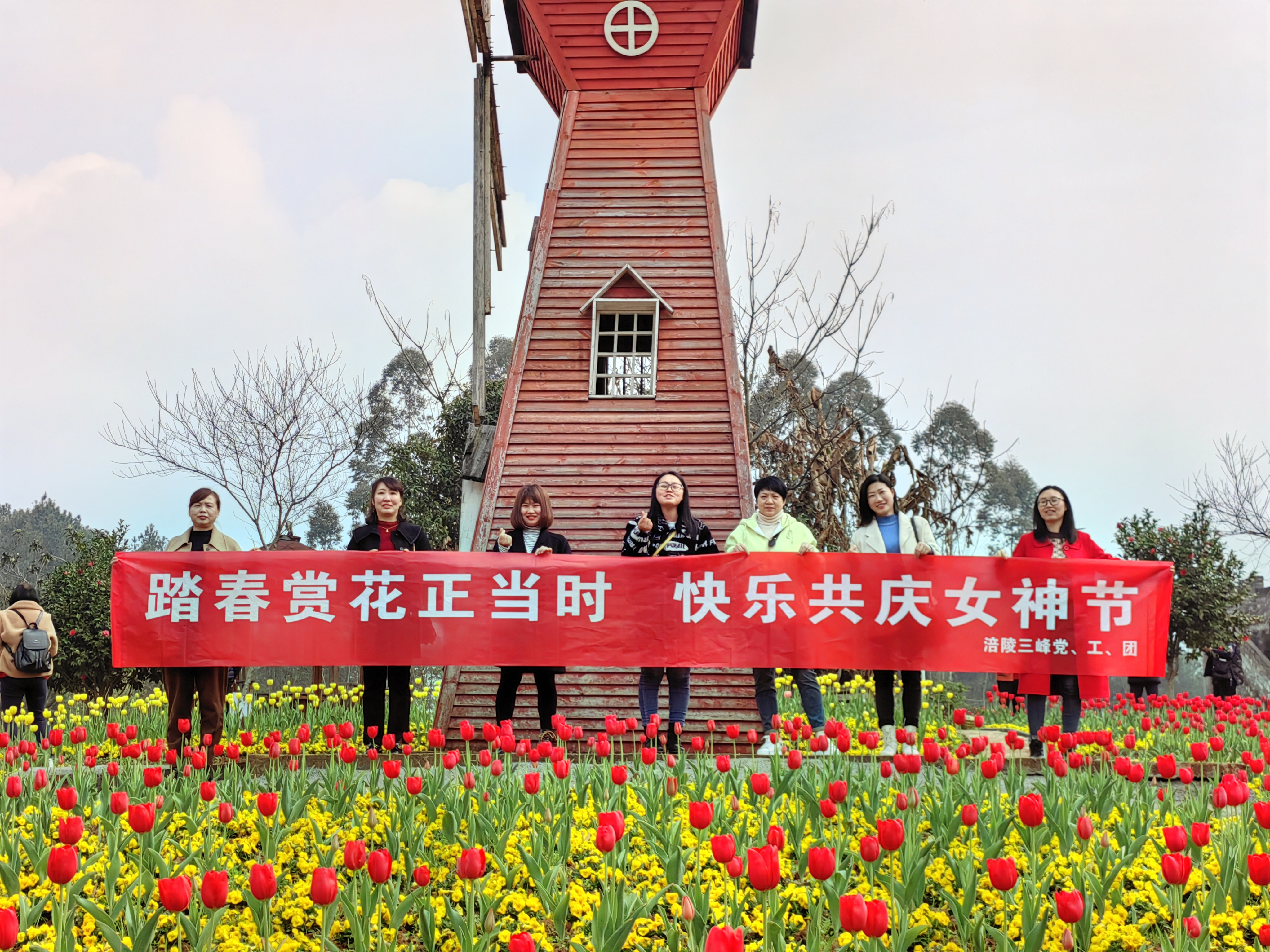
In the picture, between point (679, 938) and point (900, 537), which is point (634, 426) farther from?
point (679, 938)

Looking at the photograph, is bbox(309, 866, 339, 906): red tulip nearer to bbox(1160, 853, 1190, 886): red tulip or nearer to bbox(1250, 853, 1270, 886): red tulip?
bbox(1160, 853, 1190, 886): red tulip

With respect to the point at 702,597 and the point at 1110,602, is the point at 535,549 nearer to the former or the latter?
the point at 702,597

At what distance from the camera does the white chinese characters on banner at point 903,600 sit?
691 centimetres

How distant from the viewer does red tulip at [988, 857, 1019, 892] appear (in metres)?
2.94

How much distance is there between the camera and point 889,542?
281 inches

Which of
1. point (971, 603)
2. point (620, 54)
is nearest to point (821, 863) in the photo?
point (971, 603)

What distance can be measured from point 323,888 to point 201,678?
4464 millimetres

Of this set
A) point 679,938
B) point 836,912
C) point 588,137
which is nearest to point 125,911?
point 679,938

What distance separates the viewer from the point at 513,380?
1145cm

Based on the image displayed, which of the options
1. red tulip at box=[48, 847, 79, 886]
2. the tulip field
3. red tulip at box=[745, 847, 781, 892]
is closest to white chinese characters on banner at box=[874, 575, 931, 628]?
the tulip field

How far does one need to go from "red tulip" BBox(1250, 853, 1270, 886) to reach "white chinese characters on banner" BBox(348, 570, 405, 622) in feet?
17.5

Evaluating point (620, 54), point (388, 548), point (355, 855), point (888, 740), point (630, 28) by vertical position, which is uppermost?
point (630, 28)

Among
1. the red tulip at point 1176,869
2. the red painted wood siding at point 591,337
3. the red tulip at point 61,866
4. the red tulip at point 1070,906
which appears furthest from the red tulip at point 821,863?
the red painted wood siding at point 591,337

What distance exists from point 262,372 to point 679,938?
25875mm
